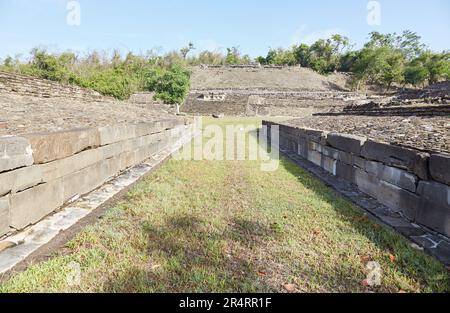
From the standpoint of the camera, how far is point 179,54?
80188 mm

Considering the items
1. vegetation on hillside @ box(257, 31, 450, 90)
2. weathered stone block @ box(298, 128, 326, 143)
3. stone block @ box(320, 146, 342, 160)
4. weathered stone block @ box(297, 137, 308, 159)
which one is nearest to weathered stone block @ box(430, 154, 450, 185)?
stone block @ box(320, 146, 342, 160)

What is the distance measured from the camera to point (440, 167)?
279cm

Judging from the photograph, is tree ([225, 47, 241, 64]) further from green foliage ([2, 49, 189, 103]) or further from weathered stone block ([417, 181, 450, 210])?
weathered stone block ([417, 181, 450, 210])

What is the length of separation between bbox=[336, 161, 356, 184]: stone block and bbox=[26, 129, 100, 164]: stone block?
391cm

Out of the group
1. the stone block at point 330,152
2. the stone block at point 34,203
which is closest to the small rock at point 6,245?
the stone block at point 34,203

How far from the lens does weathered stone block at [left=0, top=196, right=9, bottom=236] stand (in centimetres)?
233

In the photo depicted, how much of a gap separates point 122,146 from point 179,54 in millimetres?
80497

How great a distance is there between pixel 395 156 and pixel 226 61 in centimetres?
7976

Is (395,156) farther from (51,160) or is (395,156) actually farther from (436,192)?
(51,160)

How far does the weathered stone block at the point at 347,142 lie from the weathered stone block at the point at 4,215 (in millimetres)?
4335

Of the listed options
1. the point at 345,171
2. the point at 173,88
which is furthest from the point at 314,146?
the point at 173,88

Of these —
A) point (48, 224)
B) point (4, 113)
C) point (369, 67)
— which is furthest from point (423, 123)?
point (369, 67)

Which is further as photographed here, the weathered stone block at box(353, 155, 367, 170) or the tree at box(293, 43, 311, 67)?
the tree at box(293, 43, 311, 67)
